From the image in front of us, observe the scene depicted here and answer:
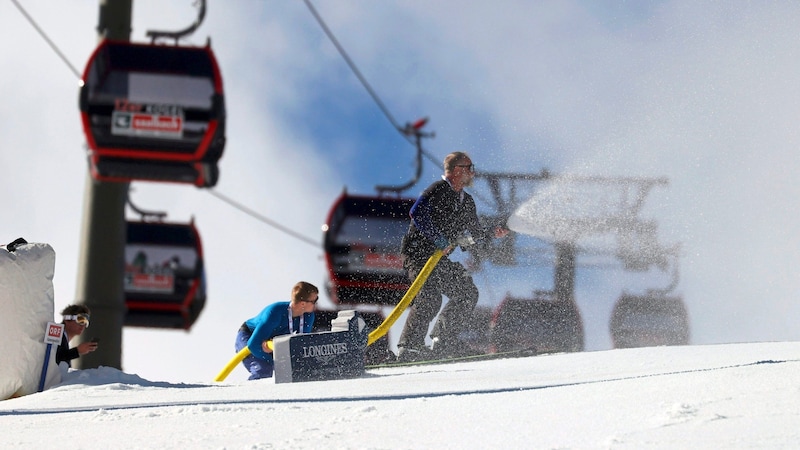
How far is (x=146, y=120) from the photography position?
15.9 metres

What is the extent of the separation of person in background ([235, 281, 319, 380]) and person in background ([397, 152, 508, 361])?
45.3 inches

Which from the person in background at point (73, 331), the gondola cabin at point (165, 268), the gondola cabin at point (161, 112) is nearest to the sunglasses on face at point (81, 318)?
the person in background at point (73, 331)

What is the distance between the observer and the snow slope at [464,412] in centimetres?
346

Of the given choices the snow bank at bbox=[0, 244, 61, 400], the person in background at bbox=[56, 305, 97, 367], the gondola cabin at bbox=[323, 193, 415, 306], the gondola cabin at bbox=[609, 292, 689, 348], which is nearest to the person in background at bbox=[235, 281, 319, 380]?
the person in background at bbox=[56, 305, 97, 367]

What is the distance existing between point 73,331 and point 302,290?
2044mm

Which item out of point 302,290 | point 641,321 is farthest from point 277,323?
point 641,321

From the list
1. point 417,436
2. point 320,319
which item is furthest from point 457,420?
point 320,319

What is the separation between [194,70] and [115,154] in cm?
167

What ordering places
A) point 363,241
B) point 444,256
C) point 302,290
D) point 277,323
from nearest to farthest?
point 302,290
point 277,323
point 444,256
point 363,241

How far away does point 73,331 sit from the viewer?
8102 millimetres

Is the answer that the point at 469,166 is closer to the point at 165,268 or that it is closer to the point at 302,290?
the point at 302,290

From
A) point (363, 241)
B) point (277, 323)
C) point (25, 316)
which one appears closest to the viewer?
point (25, 316)

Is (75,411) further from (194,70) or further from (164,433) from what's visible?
(194,70)

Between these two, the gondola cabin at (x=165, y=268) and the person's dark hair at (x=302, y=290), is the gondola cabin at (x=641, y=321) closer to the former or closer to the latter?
the gondola cabin at (x=165, y=268)
